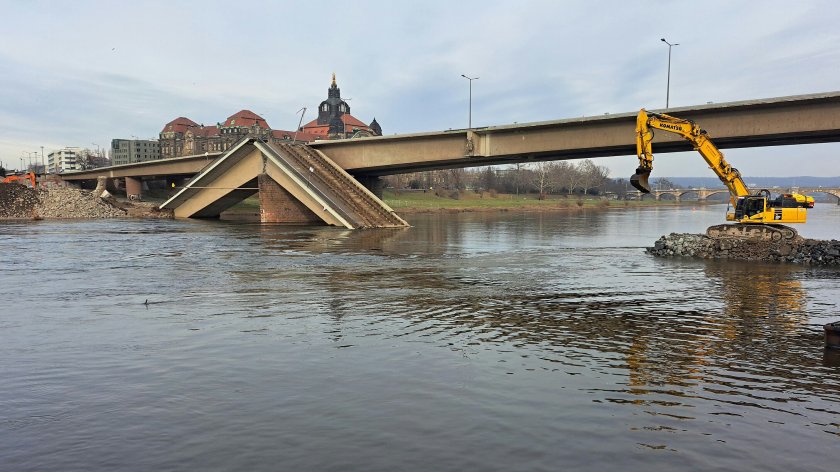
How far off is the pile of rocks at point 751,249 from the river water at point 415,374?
8.39 metres

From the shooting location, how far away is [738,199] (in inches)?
1213

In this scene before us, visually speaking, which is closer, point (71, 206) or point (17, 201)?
point (17, 201)

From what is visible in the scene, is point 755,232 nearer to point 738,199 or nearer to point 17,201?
point 738,199

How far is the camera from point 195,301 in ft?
53.9

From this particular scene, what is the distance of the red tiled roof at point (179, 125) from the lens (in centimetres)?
18188

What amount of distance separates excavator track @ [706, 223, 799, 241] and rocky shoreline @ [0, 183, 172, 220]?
5864 cm

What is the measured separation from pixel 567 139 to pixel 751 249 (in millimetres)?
20782

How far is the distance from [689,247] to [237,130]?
15802 centimetres

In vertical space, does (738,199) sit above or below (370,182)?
below

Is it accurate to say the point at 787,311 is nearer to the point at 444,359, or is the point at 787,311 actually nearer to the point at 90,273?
the point at 444,359

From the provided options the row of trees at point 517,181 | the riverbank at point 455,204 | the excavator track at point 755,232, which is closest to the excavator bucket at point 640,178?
the excavator track at point 755,232

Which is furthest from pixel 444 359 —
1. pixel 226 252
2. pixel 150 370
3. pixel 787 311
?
pixel 226 252

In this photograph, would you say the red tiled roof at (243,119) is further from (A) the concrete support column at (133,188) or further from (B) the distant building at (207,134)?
(A) the concrete support column at (133,188)

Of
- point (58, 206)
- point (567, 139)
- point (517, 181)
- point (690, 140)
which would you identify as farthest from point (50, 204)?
point (517, 181)
